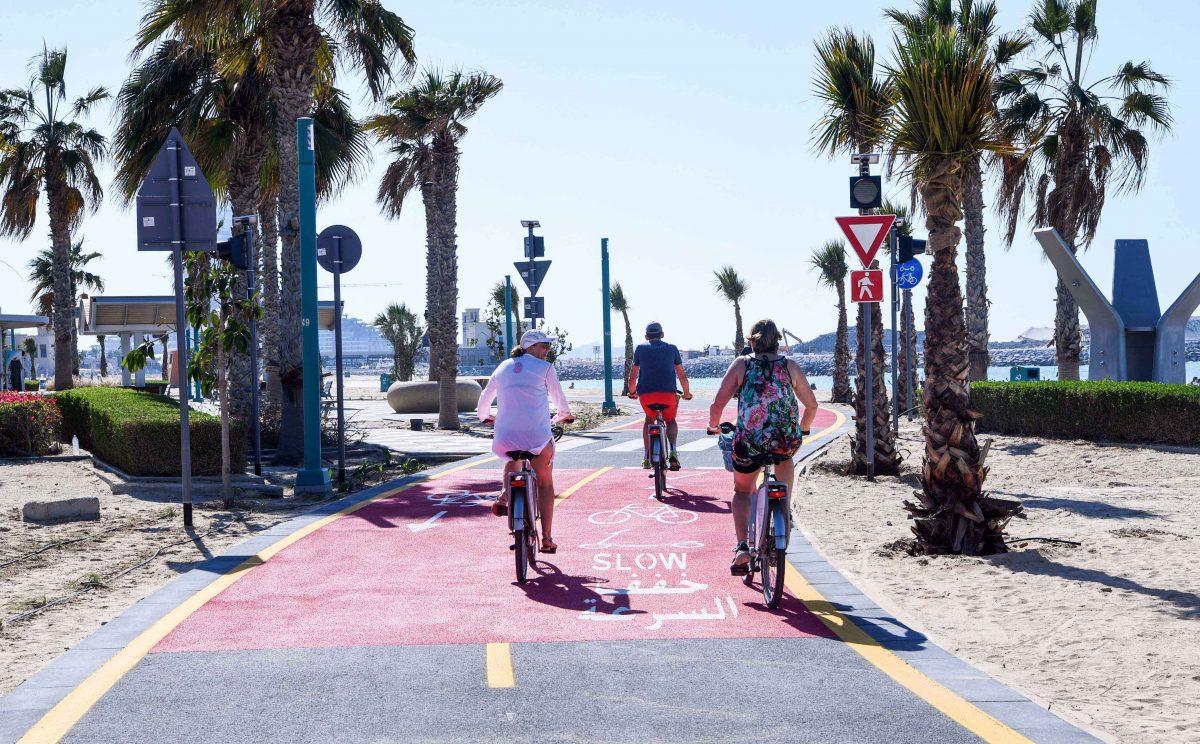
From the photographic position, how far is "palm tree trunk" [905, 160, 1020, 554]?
8812 millimetres

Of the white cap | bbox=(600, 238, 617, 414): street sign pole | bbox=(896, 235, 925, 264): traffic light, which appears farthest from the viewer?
bbox=(600, 238, 617, 414): street sign pole

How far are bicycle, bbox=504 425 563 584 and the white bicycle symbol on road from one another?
2.70 meters

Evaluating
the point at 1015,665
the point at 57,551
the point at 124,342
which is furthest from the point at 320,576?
the point at 124,342

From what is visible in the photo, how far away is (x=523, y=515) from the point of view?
780 cm

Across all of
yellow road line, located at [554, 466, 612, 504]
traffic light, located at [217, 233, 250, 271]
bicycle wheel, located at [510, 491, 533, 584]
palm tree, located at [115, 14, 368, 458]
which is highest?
palm tree, located at [115, 14, 368, 458]

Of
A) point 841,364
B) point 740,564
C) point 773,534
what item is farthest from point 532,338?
point 841,364

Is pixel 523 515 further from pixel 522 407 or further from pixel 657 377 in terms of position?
pixel 657 377

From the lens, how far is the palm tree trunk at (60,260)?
35.8m

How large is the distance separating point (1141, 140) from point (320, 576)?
21.8m

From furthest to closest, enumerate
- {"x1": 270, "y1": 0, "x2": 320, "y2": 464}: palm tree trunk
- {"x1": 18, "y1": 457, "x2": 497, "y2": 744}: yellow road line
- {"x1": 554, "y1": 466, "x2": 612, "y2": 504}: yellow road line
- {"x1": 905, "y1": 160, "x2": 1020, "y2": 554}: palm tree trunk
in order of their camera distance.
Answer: {"x1": 270, "y1": 0, "x2": 320, "y2": 464}: palm tree trunk
{"x1": 554, "y1": 466, "x2": 612, "y2": 504}: yellow road line
{"x1": 905, "y1": 160, "x2": 1020, "y2": 554}: palm tree trunk
{"x1": 18, "y1": 457, "x2": 497, "y2": 744}: yellow road line

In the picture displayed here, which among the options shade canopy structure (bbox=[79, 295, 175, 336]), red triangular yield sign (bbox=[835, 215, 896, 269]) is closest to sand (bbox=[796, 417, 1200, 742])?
red triangular yield sign (bbox=[835, 215, 896, 269])

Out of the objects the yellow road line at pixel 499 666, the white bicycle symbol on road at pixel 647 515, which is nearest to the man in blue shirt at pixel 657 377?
the white bicycle symbol on road at pixel 647 515

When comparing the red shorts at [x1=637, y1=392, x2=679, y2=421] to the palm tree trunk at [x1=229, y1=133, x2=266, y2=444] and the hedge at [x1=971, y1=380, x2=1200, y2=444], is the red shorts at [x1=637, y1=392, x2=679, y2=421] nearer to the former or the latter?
the hedge at [x1=971, y1=380, x2=1200, y2=444]

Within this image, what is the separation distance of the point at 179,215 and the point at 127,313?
128 feet
